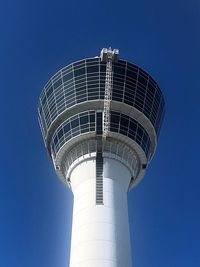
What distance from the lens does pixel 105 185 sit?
157 feet

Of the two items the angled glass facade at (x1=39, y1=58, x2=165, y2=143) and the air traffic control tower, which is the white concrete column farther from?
the angled glass facade at (x1=39, y1=58, x2=165, y2=143)

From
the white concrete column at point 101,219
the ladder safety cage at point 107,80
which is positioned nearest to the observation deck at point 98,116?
the ladder safety cage at point 107,80

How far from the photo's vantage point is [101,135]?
50.8m

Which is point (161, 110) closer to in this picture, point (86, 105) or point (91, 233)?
point (86, 105)

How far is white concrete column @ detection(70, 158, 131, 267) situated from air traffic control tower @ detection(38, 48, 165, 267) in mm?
116

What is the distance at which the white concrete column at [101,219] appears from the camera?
42.7 m

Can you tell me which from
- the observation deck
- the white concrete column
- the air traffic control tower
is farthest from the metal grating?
the observation deck

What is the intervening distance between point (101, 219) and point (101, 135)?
11.5m

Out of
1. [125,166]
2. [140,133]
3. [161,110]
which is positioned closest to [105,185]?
[125,166]

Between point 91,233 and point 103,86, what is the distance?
67.2 feet

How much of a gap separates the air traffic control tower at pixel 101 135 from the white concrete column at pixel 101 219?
4.6 inches

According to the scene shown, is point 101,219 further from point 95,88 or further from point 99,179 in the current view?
point 95,88

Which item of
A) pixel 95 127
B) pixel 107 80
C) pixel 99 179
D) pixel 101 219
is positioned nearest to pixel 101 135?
pixel 95 127

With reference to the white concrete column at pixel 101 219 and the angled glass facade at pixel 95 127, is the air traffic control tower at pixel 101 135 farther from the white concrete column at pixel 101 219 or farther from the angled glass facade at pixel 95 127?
the white concrete column at pixel 101 219
